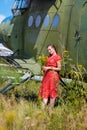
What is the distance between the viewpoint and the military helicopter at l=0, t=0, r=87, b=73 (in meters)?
11.0

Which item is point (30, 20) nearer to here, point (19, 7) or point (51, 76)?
point (19, 7)

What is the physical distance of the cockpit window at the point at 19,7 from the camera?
14.9 metres

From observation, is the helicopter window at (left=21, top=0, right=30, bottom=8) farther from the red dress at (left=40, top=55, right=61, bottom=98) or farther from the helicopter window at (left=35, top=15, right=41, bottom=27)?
the red dress at (left=40, top=55, right=61, bottom=98)

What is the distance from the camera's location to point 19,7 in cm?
1552

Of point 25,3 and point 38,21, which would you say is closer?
point 38,21

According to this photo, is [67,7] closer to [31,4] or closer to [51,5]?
[51,5]

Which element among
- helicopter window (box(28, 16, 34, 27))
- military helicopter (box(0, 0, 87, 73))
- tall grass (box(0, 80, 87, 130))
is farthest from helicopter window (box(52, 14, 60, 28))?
tall grass (box(0, 80, 87, 130))

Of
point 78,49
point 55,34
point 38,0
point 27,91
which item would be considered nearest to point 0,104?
point 27,91

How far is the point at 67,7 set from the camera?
11.9 meters

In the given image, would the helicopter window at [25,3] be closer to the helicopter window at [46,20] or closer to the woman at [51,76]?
the helicopter window at [46,20]

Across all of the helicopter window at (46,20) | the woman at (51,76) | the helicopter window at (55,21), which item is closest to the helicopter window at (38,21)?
the helicopter window at (46,20)

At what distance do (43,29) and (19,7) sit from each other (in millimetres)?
2959

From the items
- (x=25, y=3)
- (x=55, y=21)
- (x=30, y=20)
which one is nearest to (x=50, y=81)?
(x=55, y=21)

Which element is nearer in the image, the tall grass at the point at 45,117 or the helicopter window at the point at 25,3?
the tall grass at the point at 45,117
